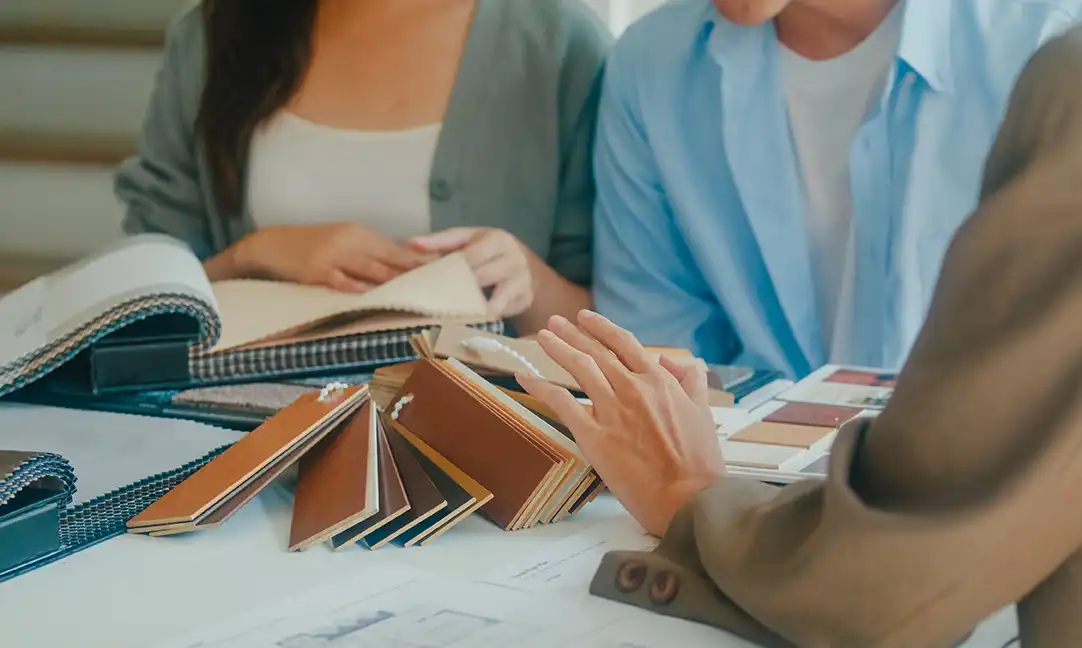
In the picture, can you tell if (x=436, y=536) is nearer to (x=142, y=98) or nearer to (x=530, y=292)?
(x=530, y=292)

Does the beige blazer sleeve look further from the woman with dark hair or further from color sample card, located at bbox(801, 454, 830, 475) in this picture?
the woman with dark hair

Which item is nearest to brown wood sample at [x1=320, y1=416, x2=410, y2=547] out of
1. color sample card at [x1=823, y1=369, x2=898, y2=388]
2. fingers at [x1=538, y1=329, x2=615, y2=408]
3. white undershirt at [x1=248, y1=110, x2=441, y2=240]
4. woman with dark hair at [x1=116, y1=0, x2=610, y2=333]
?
fingers at [x1=538, y1=329, x2=615, y2=408]

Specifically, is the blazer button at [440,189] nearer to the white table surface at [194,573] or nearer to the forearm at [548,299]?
the forearm at [548,299]

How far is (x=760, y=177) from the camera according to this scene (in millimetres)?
1121

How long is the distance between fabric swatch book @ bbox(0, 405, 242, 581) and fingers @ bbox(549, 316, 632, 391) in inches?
9.0

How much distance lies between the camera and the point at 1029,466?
34 centimetres

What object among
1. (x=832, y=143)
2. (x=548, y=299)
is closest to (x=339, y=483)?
(x=548, y=299)

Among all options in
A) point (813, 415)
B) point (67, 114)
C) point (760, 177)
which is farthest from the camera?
point (67, 114)

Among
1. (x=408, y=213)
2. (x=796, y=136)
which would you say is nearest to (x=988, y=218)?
(x=796, y=136)

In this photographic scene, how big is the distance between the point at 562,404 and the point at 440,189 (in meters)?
0.69

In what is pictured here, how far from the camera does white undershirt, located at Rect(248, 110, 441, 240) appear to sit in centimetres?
126

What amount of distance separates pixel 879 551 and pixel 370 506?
0.27 m

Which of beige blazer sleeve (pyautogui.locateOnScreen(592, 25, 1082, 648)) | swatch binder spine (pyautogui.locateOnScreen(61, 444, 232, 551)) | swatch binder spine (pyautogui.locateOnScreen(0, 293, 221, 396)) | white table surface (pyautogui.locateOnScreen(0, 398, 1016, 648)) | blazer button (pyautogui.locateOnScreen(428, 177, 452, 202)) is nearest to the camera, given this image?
beige blazer sleeve (pyautogui.locateOnScreen(592, 25, 1082, 648))

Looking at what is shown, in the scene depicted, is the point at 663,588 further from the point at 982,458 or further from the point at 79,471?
the point at 79,471
